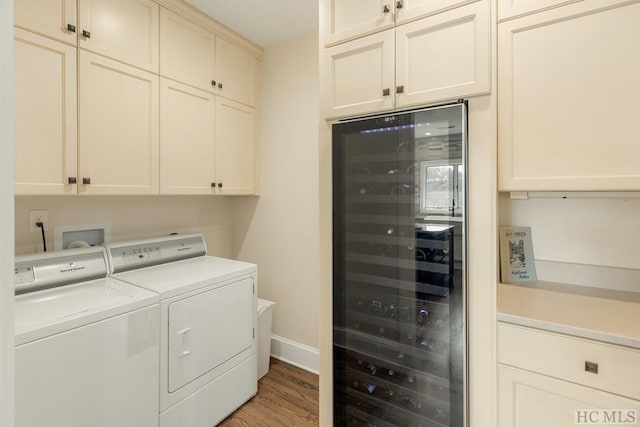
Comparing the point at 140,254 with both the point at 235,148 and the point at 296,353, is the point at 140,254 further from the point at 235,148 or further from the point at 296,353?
the point at 296,353

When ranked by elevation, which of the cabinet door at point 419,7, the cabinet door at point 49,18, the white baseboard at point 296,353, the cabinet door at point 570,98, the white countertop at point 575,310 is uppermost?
the cabinet door at point 49,18

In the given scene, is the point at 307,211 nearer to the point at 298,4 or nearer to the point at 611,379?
the point at 298,4

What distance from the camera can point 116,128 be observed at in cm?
187

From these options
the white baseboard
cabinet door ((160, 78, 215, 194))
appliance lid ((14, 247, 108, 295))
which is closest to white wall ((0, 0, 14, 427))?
appliance lid ((14, 247, 108, 295))

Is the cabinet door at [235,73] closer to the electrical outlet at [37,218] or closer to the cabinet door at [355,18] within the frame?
the cabinet door at [355,18]

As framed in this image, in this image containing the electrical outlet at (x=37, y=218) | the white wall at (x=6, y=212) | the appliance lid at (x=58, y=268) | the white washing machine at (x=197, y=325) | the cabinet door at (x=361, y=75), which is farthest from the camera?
the electrical outlet at (x=37, y=218)

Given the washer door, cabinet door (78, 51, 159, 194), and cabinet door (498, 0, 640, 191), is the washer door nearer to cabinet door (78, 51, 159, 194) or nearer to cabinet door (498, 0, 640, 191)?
cabinet door (78, 51, 159, 194)

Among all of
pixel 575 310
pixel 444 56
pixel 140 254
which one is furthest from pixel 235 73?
pixel 575 310

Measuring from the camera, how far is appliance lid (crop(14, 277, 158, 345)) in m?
1.25

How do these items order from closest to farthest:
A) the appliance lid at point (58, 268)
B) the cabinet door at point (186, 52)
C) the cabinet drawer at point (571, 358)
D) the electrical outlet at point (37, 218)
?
the cabinet drawer at point (571, 358), the appliance lid at point (58, 268), the electrical outlet at point (37, 218), the cabinet door at point (186, 52)

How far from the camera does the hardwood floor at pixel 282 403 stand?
2.01 metres

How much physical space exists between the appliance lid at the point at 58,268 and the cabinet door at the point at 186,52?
1.26 metres

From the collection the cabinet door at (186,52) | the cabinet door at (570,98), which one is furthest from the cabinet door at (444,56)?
the cabinet door at (186,52)

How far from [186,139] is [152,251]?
0.83 m
